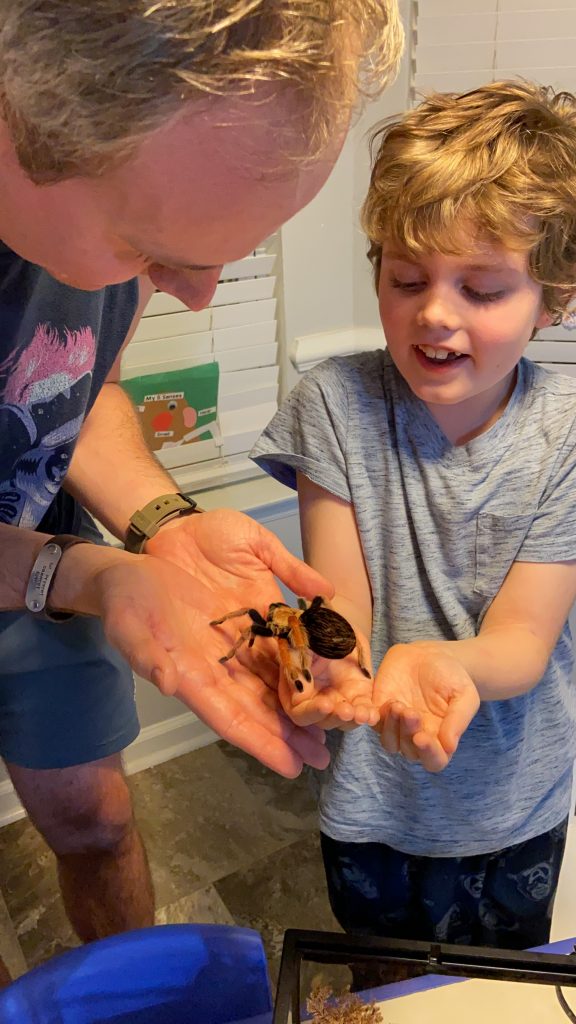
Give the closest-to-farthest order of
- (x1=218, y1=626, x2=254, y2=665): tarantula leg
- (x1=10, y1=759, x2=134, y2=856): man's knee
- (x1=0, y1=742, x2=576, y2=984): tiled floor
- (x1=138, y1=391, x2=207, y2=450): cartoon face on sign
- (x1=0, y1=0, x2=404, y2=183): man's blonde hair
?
(x1=0, y1=0, x2=404, y2=183): man's blonde hair → (x1=218, y1=626, x2=254, y2=665): tarantula leg → (x1=10, y1=759, x2=134, y2=856): man's knee → (x1=0, y1=742, x2=576, y2=984): tiled floor → (x1=138, y1=391, x2=207, y2=450): cartoon face on sign

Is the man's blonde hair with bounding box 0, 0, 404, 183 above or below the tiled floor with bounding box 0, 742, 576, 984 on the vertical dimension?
above

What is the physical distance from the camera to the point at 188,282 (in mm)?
648

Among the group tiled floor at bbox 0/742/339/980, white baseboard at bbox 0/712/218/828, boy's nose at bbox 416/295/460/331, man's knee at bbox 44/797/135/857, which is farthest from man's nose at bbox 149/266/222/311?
white baseboard at bbox 0/712/218/828

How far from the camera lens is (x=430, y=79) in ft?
4.75

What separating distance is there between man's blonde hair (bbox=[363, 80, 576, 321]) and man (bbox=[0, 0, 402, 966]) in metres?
0.35

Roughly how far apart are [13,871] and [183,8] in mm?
1680

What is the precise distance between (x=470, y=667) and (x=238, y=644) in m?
0.26

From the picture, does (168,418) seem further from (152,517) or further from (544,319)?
(544,319)

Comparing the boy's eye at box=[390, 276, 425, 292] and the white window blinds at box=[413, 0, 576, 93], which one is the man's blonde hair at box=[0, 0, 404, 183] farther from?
the white window blinds at box=[413, 0, 576, 93]

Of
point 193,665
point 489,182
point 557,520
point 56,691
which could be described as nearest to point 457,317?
point 489,182

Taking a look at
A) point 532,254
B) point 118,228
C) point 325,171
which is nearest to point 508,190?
point 532,254

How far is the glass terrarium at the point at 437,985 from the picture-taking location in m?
0.88

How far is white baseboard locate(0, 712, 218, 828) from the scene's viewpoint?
1.88 meters

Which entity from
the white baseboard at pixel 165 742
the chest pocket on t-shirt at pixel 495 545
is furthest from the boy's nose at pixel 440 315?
the white baseboard at pixel 165 742
